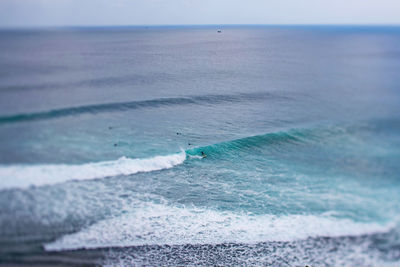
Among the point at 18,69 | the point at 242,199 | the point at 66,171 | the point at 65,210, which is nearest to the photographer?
the point at 65,210

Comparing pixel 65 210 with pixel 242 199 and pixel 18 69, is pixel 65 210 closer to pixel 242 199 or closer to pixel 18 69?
pixel 242 199

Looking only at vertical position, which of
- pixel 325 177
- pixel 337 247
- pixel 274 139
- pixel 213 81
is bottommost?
pixel 337 247

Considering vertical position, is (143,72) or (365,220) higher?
(143,72)

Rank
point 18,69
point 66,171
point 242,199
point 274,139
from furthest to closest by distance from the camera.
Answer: point 274,139 < point 18,69 < point 66,171 < point 242,199

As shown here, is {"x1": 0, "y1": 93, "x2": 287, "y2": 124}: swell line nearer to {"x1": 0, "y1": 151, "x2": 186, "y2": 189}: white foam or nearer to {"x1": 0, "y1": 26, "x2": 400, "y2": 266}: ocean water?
{"x1": 0, "y1": 26, "x2": 400, "y2": 266}: ocean water

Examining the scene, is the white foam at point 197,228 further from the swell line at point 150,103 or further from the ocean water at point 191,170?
the swell line at point 150,103

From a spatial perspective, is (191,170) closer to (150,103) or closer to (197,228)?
(197,228)

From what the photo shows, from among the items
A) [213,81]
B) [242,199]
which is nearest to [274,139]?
[242,199]

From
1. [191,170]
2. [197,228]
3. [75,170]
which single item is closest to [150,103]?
[191,170]
